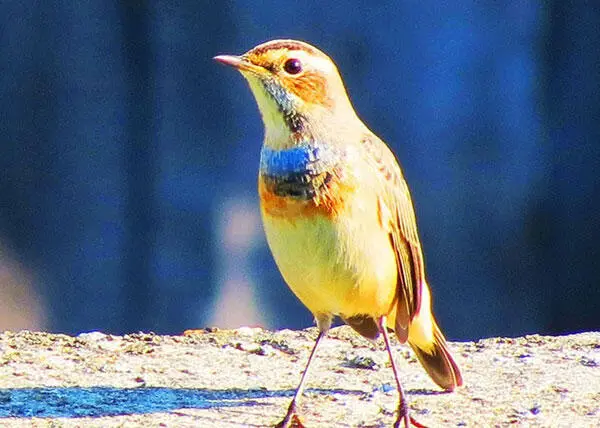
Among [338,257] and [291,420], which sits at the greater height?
[338,257]

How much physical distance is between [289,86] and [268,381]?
118cm

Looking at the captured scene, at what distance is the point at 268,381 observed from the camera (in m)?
6.15

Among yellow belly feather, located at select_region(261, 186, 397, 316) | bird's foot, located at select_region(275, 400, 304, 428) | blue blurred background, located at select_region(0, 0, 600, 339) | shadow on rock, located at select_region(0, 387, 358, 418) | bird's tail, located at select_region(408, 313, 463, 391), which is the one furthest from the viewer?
blue blurred background, located at select_region(0, 0, 600, 339)

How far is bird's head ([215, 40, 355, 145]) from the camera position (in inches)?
220

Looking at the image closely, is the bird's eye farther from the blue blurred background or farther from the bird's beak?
the blue blurred background

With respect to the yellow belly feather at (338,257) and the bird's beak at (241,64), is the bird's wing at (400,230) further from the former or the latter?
the bird's beak at (241,64)

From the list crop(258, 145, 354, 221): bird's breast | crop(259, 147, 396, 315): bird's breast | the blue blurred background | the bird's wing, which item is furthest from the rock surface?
the blue blurred background

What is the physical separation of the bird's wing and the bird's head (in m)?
0.21

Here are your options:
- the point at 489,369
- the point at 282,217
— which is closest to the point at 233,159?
the point at 489,369

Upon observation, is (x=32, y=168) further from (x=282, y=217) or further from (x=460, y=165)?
(x=282, y=217)

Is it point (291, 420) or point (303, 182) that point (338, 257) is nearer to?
point (303, 182)

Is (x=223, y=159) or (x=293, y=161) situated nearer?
(x=293, y=161)

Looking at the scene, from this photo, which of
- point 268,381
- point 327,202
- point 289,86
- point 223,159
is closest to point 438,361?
point 268,381

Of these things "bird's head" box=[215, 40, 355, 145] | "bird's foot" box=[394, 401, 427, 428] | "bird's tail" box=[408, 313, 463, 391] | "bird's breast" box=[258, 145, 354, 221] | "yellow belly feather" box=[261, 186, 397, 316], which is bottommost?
"bird's foot" box=[394, 401, 427, 428]
